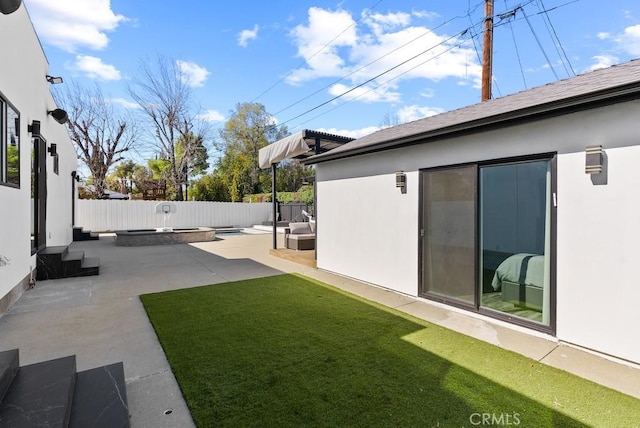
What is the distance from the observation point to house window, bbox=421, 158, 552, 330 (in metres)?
3.59

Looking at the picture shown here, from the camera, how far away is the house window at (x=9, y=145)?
4.12 meters

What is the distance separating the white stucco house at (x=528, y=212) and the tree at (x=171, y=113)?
21010 mm

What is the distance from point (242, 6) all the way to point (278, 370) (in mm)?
14569

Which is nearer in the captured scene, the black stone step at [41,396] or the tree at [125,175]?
the black stone step at [41,396]

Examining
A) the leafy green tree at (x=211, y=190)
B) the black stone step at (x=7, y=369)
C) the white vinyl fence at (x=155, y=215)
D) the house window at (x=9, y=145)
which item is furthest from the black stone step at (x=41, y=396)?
the leafy green tree at (x=211, y=190)

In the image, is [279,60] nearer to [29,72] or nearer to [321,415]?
[29,72]

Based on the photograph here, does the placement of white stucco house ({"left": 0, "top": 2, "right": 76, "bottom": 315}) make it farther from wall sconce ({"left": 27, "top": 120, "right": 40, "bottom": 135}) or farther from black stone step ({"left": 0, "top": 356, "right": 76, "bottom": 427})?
black stone step ({"left": 0, "top": 356, "right": 76, "bottom": 427})

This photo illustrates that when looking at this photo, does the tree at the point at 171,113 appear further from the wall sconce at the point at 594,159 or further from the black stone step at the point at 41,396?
the wall sconce at the point at 594,159

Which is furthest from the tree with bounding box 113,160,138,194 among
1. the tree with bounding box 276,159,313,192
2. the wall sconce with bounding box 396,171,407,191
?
the wall sconce with bounding box 396,171,407,191

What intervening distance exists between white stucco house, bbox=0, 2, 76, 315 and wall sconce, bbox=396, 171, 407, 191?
17.1 ft

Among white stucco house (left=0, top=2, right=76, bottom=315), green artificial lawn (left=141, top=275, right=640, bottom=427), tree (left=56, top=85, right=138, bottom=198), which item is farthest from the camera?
tree (left=56, top=85, right=138, bottom=198)

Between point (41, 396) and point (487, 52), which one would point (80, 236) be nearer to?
point (41, 396)

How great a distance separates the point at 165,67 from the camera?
70.7 feet

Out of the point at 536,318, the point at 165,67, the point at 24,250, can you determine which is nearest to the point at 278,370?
the point at 536,318
